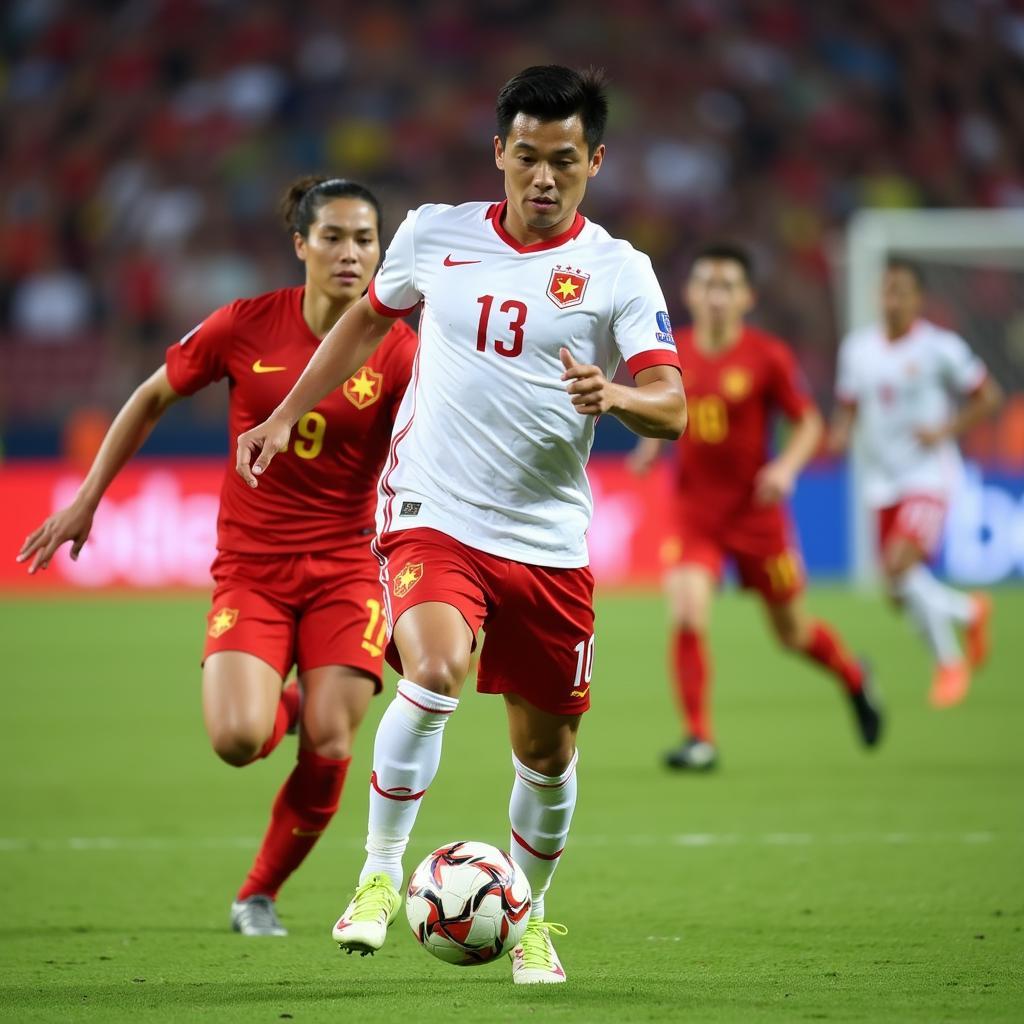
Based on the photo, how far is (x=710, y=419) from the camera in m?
9.27

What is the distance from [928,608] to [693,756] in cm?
284

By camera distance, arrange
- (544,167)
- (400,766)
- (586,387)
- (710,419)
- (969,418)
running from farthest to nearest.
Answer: (969,418) → (710,419) → (544,167) → (400,766) → (586,387)

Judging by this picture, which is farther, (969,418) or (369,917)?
(969,418)

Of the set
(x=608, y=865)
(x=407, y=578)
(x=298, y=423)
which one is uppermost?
(x=298, y=423)

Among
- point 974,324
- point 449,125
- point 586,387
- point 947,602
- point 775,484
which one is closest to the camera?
point 586,387

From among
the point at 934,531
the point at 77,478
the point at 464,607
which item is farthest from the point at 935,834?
the point at 77,478

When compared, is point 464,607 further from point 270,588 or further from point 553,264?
point 270,588

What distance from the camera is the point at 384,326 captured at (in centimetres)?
463

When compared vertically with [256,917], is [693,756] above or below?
below

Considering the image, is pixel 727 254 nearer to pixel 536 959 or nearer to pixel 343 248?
pixel 343 248

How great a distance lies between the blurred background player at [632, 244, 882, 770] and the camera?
9.05 m

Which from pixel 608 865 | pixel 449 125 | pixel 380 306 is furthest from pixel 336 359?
pixel 449 125

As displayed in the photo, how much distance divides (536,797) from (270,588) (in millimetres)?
1210

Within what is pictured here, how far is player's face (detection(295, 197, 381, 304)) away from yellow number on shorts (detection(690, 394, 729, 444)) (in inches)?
156
